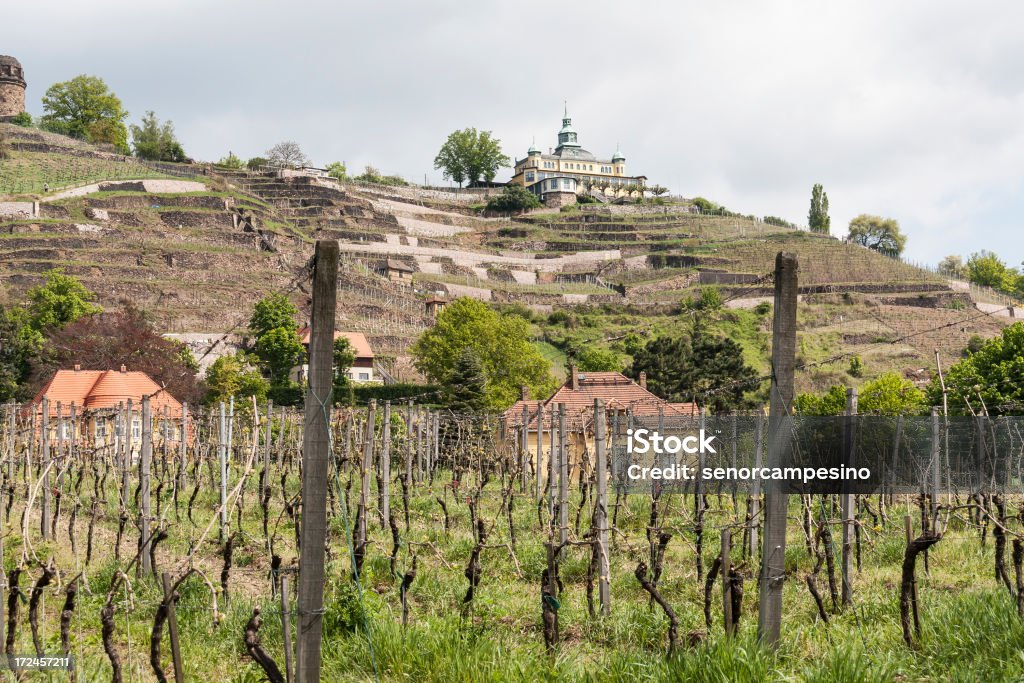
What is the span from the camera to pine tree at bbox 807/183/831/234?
113375 millimetres

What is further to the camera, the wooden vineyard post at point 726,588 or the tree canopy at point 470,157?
the tree canopy at point 470,157

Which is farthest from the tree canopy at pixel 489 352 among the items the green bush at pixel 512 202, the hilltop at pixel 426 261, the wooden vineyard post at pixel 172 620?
the green bush at pixel 512 202

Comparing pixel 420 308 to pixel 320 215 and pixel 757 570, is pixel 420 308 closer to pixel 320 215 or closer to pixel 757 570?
pixel 320 215

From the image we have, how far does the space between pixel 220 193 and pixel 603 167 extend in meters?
60.1

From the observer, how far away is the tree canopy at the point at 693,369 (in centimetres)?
4319

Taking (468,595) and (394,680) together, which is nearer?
(394,680)

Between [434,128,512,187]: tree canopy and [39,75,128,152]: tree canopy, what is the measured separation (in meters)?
39.5

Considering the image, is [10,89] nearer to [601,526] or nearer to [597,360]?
[597,360]

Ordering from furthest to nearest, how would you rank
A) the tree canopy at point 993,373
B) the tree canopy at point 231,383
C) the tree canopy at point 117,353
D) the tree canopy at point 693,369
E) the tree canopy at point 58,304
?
the tree canopy at point 58,304 → the tree canopy at point 231,383 → the tree canopy at point 117,353 → the tree canopy at point 693,369 → the tree canopy at point 993,373

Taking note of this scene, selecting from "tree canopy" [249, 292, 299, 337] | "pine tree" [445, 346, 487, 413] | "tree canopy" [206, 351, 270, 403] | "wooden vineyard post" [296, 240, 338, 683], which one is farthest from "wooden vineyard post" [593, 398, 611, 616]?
"tree canopy" [249, 292, 299, 337]

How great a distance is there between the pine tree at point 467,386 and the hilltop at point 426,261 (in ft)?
56.8

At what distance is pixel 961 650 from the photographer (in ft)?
21.7

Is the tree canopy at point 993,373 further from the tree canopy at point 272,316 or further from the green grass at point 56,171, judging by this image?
the green grass at point 56,171

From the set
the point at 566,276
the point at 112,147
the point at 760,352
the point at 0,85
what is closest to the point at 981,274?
the point at 566,276
